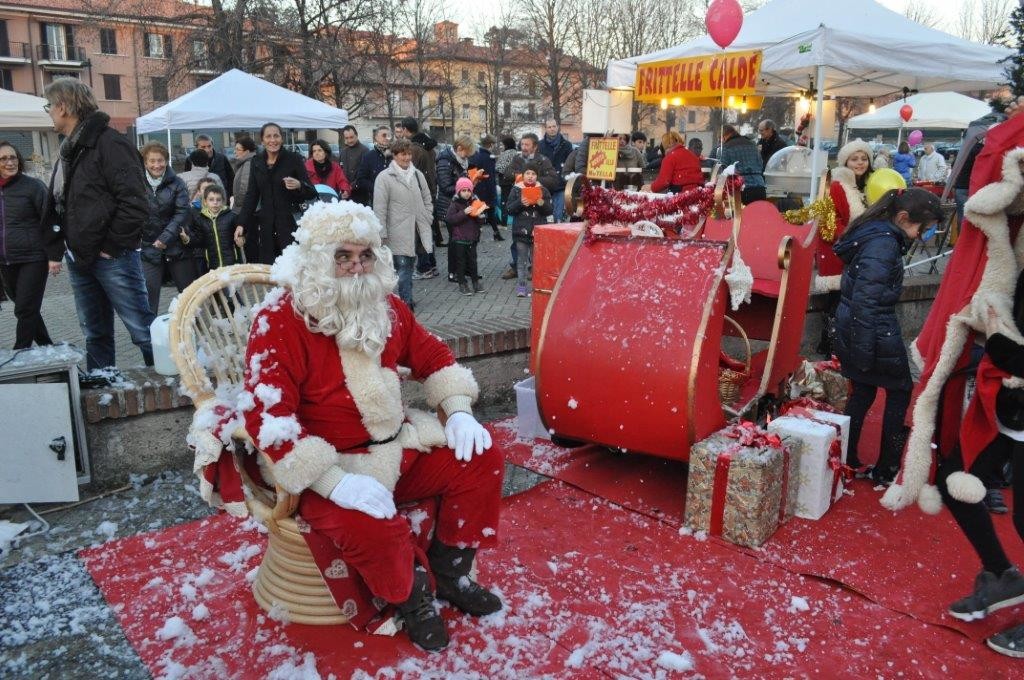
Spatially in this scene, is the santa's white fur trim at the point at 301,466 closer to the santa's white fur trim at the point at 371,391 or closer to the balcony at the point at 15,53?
the santa's white fur trim at the point at 371,391

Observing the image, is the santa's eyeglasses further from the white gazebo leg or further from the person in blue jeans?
the white gazebo leg

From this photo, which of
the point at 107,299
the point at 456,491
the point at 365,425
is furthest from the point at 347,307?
the point at 107,299

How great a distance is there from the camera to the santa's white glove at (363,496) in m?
2.43

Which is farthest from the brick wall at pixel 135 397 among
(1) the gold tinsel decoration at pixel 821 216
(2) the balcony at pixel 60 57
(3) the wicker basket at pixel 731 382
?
(2) the balcony at pixel 60 57

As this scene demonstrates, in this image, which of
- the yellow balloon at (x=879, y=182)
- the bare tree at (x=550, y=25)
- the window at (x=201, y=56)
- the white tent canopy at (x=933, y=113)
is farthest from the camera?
the bare tree at (x=550, y=25)

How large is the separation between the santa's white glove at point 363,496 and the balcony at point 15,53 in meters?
56.0

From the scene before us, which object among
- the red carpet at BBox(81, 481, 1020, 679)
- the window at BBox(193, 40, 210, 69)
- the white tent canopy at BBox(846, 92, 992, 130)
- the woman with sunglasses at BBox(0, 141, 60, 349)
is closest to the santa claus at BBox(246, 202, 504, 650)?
the red carpet at BBox(81, 481, 1020, 679)

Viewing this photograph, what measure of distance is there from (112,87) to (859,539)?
56491 mm

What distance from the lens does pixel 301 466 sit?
2.41 meters

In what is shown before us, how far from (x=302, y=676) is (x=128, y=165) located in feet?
10.6

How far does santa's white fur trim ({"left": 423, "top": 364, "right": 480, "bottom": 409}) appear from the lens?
9.62ft

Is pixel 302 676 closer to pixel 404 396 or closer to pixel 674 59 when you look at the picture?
pixel 404 396

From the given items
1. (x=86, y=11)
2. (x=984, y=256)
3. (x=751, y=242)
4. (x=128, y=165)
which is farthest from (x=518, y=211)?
(x=86, y=11)

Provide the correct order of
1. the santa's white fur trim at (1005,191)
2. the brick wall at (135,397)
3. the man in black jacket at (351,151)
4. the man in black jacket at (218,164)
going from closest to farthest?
1. the santa's white fur trim at (1005,191)
2. the brick wall at (135,397)
3. the man in black jacket at (218,164)
4. the man in black jacket at (351,151)
